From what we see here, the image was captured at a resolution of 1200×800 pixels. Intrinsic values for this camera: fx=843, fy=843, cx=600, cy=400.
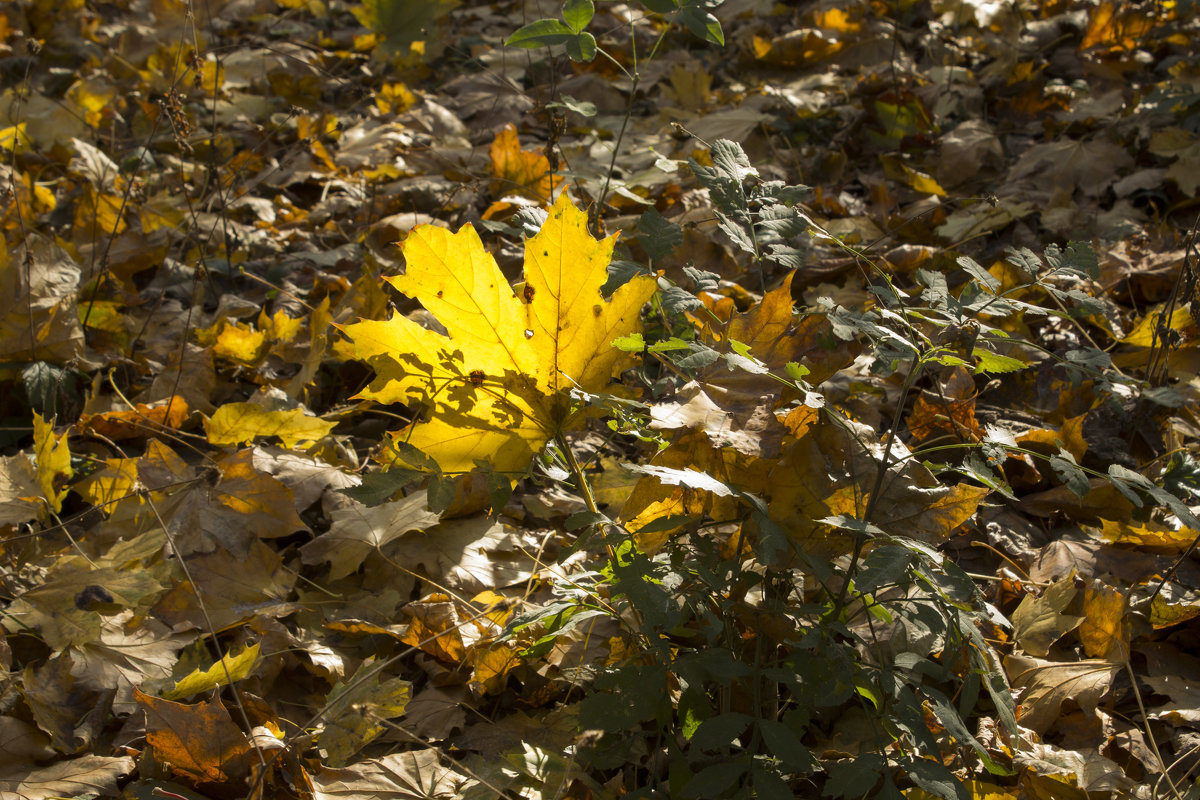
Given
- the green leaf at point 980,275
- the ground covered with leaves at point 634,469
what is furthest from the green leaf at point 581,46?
the green leaf at point 980,275

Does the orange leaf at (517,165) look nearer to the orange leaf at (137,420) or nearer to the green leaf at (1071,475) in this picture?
the orange leaf at (137,420)

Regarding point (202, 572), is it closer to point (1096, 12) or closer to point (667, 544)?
point (667, 544)

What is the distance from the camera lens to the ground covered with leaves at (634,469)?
1.07 meters

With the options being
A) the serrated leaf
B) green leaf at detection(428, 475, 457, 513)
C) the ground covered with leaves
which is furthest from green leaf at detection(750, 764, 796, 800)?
the serrated leaf

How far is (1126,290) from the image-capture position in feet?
6.91

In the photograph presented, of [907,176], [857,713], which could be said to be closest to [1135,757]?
[857,713]

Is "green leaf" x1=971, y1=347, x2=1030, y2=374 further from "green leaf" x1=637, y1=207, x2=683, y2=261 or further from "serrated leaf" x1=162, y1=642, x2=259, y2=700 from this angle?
"serrated leaf" x1=162, y1=642, x2=259, y2=700

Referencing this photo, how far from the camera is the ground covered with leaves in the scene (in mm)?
1074

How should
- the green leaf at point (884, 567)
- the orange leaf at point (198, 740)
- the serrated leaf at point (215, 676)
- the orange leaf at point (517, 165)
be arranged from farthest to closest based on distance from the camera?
1. the orange leaf at point (517, 165)
2. the serrated leaf at point (215, 676)
3. the orange leaf at point (198, 740)
4. the green leaf at point (884, 567)

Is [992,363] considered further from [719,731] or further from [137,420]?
[137,420]

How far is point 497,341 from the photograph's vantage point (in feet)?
3.70

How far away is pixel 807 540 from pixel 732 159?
1.85 feet

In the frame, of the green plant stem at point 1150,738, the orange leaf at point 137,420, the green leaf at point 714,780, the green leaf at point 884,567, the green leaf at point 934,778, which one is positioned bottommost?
the orange leaf at point 137,420

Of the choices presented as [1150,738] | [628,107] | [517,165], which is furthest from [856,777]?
[517,165]
